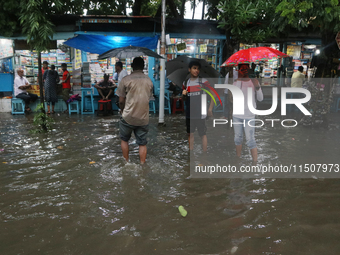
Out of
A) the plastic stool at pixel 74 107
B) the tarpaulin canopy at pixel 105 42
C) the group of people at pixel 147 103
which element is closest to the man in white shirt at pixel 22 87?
the plastic stool at pixel 74 107

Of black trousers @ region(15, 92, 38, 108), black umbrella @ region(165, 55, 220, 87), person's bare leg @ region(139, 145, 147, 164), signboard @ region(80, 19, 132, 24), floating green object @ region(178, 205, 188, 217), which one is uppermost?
signboard @ region(80, 19, 132, 24)

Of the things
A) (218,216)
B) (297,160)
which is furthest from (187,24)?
(218,216)

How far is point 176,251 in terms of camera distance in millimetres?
3102

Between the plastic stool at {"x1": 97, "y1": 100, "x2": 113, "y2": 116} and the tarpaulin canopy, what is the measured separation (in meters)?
1.79

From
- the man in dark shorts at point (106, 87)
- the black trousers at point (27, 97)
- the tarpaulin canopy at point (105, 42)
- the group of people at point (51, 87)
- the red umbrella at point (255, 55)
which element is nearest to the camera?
the red umbrella at point (255, 55)

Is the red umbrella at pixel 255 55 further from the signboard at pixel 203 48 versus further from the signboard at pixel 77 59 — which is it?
the signboard at pixel 77 59

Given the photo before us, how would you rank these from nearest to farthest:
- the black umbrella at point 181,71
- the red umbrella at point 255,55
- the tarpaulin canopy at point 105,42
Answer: the red umbrella at point 255,55 < the black umbrella at point 181,71 < the tarpaulin canopy at point 105,42

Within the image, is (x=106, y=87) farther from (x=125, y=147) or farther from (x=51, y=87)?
(x=125, y=147)

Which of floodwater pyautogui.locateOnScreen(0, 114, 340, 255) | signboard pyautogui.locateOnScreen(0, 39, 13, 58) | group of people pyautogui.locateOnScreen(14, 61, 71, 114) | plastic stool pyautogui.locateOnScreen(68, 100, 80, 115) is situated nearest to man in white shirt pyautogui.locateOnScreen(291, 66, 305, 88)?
floodwater pyautogui.locateOnScreen(0, 114, 340, 255)

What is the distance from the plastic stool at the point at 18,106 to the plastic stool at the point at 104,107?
2811 millimetres

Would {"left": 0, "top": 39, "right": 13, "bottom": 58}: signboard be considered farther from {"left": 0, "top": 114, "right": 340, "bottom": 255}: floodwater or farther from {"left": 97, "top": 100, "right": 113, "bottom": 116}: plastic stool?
A: {"left": 0, "top": 114, "right": 340, "bottom": 255}: floodwater

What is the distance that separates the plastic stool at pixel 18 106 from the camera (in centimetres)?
1171

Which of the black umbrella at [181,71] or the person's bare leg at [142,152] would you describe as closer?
the person's bare leg at [142,152]

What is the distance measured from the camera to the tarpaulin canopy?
10.6 meters
